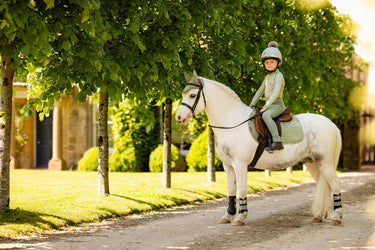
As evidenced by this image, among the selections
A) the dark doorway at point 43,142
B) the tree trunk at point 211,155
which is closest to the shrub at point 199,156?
the tree trunk at point 211,155

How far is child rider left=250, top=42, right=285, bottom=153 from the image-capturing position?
7.80m

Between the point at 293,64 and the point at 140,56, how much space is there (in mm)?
6787

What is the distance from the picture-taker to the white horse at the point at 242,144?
7.90 meters

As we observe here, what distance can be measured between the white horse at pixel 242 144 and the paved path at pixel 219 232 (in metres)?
0.50

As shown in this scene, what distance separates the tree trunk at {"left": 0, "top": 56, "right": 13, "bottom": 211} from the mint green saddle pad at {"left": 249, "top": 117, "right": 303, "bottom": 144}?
4478 millimetres

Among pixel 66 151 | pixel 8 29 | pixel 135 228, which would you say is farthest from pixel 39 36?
pixel 66 151

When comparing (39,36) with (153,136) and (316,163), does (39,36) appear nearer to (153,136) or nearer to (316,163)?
(316,163)

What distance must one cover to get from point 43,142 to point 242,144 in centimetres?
1973

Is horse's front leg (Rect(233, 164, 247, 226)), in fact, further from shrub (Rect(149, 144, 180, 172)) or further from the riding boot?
shrub (Rect(149, 144, 180, 172))

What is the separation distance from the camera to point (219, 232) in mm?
7504

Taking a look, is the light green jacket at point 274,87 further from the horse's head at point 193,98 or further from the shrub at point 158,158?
the shrub at point 158,158

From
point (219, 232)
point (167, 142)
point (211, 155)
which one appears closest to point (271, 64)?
point (219, 232)

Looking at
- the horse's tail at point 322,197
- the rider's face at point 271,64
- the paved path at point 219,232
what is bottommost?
the paved path at point 219,232

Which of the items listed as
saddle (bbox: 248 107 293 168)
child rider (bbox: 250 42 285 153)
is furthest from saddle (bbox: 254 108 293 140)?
child rider (bbox: 250 42 285 153)
